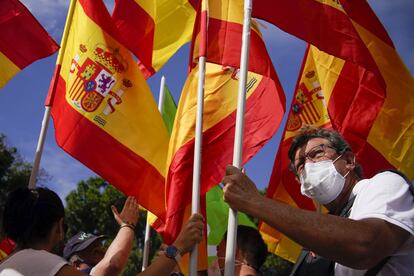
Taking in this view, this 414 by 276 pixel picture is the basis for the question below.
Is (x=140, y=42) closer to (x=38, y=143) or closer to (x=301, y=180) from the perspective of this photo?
(x=38, y=143)

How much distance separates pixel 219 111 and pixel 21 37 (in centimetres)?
208

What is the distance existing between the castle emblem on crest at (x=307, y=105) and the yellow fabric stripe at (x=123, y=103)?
2.31m

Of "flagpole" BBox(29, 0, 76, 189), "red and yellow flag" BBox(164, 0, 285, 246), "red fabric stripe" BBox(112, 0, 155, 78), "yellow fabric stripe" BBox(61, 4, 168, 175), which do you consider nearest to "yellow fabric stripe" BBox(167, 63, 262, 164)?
"red and yellow flag" BBox(164, 0, 285, 246)

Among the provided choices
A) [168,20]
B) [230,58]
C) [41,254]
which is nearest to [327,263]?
[41,254]

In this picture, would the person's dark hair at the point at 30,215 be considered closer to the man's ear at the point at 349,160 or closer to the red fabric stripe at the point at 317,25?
the man's ear at the point at 349,160

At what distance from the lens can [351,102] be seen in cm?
550

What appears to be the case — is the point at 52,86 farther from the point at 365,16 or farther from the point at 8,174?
the point at 8,174

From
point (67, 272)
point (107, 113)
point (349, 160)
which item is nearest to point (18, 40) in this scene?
point (107, 113)

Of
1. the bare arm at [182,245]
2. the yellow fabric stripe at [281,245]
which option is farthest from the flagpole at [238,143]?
the yellow fabric stripe at [281,245]

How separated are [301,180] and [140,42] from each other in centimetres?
323

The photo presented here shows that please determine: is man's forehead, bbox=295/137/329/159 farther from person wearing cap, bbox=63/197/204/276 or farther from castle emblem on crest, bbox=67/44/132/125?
castle emblem on crest, bbox=67/44/132/125

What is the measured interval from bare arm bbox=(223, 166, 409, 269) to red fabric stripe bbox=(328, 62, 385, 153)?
3.51 m

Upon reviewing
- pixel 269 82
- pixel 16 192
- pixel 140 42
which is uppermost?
pixel 140 42

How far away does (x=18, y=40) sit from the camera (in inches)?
213
